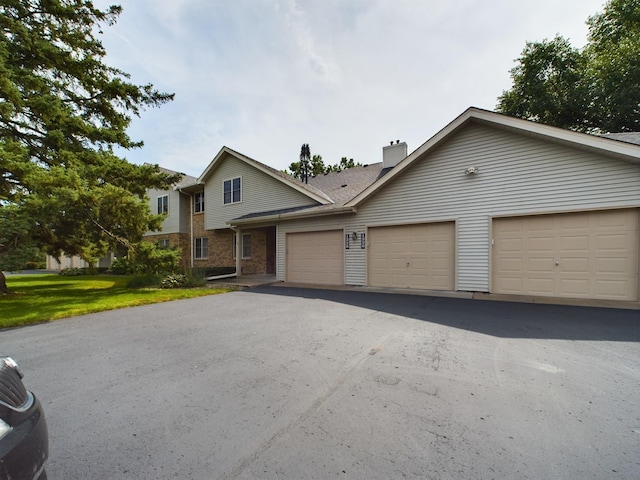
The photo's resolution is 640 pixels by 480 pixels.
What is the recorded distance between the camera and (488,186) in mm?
8234

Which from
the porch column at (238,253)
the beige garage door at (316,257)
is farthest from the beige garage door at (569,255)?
the porch column at (238,253)

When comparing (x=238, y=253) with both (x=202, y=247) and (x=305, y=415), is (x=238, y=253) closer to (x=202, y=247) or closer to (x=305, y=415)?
(x=202, y=247)

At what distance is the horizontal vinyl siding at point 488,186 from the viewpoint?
272 inches

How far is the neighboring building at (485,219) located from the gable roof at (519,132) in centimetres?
3

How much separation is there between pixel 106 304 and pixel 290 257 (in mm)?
6480

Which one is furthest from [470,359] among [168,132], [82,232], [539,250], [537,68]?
[537,68]

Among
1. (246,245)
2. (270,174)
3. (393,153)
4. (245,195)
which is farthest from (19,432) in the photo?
(246,245)

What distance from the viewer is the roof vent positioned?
13.2m

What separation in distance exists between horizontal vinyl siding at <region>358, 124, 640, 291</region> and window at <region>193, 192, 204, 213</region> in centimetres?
1188

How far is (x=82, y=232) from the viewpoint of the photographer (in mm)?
9406

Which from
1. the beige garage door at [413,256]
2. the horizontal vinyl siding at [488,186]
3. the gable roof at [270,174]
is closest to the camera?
the horizontal vinyl siding at [488,186]

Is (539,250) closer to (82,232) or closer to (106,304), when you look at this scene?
(106,304)

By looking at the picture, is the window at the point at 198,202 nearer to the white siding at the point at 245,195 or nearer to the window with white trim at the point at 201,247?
the white siding at the point at 245,195

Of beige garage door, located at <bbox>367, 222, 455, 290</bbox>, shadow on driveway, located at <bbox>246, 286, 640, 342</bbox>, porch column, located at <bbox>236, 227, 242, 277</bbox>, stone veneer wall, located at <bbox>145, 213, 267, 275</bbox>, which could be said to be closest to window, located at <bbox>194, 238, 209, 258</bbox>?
stone veneer wall, located at <bbox>145, 213, 267, 275</bbox>
